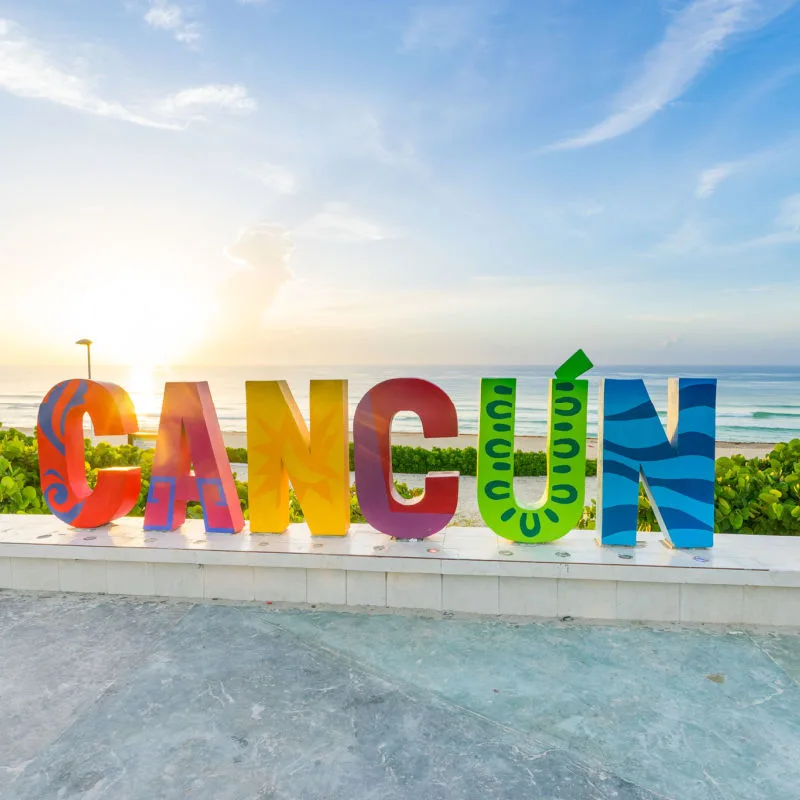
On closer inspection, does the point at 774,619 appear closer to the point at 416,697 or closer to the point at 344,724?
the point at 416,697

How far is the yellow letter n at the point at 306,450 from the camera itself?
5727 mm

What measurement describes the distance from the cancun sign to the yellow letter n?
11 mm

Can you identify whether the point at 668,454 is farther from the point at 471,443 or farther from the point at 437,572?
the point at 471,443

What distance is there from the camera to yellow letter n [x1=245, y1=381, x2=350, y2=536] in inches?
225

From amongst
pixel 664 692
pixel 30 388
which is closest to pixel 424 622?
pixel 664 692

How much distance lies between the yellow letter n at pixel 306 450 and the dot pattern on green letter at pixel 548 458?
136 centimetres

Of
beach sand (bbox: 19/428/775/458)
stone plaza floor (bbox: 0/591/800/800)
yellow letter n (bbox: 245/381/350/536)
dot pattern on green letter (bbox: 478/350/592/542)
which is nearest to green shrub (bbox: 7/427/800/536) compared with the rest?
yellow letter n (bbox: 245/381/350/536)

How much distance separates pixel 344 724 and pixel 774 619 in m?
3.81

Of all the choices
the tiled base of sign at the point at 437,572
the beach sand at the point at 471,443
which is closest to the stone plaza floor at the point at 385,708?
Answer: the tiled base of sign at the point at 437,572

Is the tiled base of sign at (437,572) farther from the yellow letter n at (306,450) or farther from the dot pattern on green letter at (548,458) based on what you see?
the yellow letter n at (306,450)

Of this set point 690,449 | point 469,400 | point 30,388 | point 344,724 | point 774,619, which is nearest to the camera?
point 344,724

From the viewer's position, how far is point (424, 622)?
5176 mm

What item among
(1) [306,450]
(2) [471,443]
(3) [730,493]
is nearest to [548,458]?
(1) [306,450]

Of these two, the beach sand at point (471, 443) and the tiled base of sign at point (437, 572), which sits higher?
the tiled base of sign at point (437, 572)
